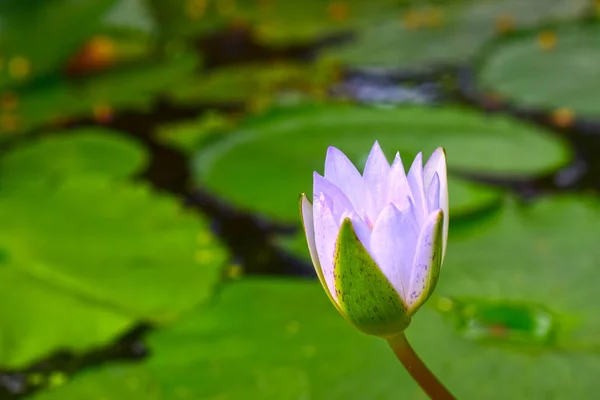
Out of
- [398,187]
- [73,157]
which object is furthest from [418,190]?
[73,157]

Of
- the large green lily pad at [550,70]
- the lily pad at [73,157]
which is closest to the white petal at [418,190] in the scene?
the lily pad at [73,157]

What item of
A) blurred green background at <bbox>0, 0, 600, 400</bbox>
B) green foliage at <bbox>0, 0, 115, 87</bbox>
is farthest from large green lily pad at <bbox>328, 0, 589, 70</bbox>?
green foliage at <bbox>0, 0, 115, 87</bbox>

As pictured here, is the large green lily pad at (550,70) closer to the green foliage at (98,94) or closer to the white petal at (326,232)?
the green foliage at (98,94)

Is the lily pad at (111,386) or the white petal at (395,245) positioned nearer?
the white petal at (395,245)

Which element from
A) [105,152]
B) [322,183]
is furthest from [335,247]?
[105,152]

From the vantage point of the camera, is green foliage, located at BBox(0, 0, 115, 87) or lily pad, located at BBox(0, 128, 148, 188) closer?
lily pad, located at BBox(0, 128, 148, 188)

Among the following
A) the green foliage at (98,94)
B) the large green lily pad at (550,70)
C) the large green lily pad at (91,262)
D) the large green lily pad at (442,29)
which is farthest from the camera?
the large green lily pad at (442,29)

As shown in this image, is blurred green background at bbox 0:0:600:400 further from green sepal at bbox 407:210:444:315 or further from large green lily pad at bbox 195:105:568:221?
green sepal at bbox 407:210:444:315

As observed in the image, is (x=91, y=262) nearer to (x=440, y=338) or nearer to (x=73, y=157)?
(x=73, y=157)
